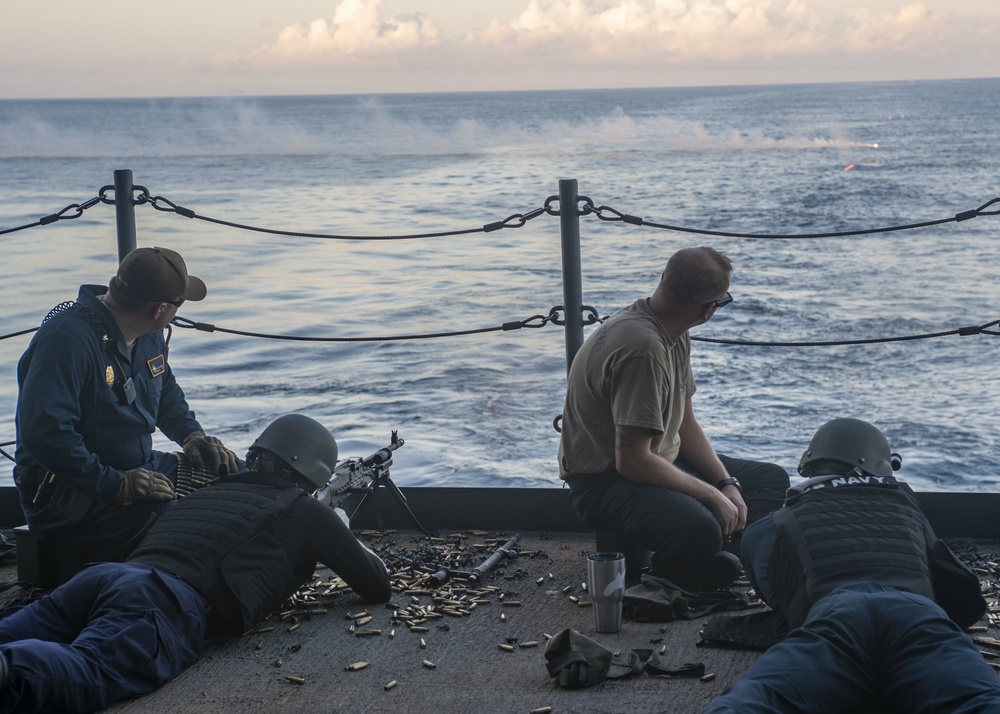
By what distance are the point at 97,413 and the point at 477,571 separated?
1629 millimetres

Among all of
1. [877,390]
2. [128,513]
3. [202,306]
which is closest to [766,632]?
[128,513]

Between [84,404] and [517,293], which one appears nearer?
[84,404]

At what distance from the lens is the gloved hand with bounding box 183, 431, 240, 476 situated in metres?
4.85

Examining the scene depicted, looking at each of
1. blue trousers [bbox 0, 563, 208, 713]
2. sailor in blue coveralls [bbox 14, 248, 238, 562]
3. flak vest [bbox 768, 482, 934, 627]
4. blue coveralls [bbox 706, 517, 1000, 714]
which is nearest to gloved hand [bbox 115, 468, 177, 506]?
sailor in blue coveralls [bbox 14, 248, 238, 562]

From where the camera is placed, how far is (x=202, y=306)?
20.1m

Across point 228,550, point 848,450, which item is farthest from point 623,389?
point 228,550

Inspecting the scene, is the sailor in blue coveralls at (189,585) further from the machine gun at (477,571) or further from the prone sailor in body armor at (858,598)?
the prone sailor in body armor at (858,598)

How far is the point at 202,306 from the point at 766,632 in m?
17.4

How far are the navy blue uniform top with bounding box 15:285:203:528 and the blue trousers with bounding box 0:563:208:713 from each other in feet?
2.07

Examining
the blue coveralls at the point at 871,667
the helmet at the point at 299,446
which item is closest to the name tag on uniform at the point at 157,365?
the helmet at the point at 299,446

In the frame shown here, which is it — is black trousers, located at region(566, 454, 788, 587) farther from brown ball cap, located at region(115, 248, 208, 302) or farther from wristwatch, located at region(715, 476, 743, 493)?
brown ball cap, located at region(115, 248, 208, 302)

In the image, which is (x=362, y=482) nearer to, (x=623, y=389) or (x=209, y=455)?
(x=209, y=455)

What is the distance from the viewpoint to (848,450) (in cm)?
394

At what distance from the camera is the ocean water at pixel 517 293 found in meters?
12.8
